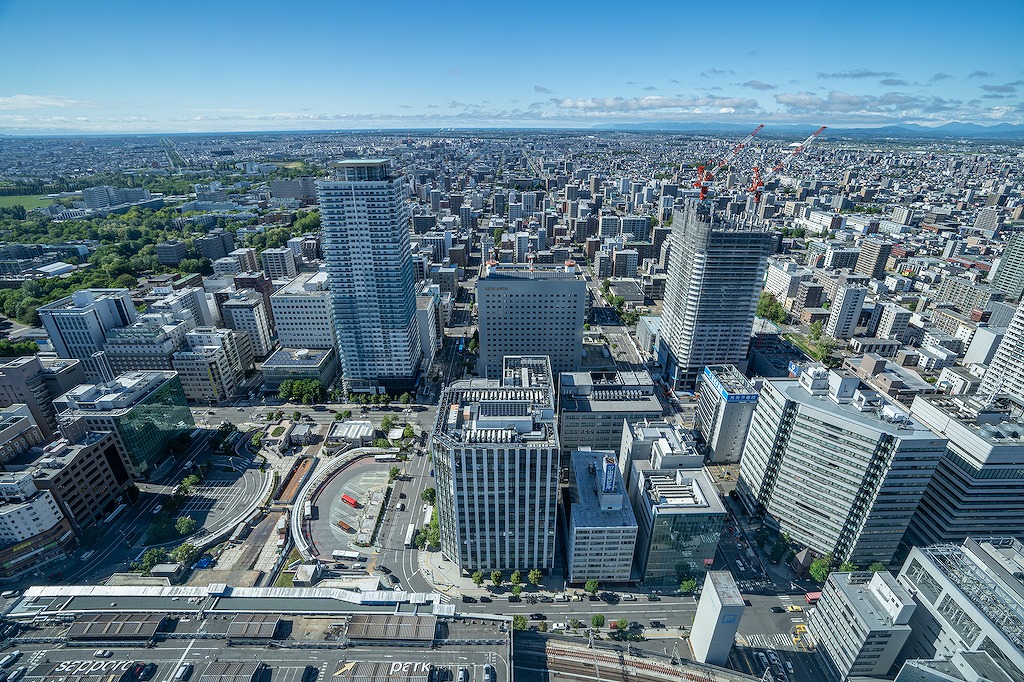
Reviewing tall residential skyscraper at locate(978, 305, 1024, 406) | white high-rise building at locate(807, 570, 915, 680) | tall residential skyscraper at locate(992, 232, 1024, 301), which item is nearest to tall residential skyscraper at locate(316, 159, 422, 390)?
Result: white high-rise building at locate(807, 570, 915, 680)

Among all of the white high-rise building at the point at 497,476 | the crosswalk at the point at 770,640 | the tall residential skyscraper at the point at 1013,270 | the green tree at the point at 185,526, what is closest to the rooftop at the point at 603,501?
the white high-rise building at the point at 497,476

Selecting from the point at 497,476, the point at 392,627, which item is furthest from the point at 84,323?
the point at 497,476

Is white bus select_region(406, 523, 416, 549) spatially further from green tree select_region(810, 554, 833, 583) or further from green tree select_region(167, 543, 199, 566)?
green tree select_region(810, 554, 833, 583)

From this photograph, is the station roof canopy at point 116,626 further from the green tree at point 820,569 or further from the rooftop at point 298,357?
the green tree at point 820,569

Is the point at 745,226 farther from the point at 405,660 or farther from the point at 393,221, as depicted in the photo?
the point at 405,660

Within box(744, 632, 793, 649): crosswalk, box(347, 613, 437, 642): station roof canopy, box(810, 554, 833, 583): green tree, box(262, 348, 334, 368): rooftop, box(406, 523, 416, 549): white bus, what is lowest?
box(744, 632, 793, 649): crosswalk

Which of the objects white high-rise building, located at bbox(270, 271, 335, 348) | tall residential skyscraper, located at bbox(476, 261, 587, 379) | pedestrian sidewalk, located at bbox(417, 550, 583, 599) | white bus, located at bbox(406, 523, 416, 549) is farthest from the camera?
white high-rise building, located at bbox(270, 271, 335, 348)

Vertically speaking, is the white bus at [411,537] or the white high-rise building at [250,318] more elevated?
the white high-rise building at [250,318]

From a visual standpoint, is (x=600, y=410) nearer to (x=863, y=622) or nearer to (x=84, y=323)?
(x=863, y=622)
